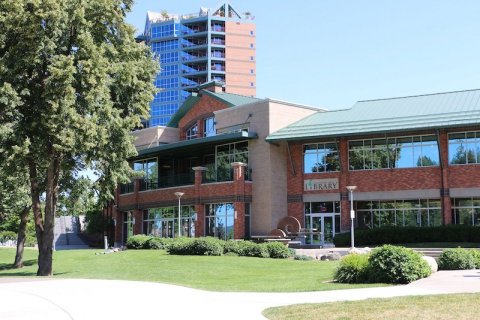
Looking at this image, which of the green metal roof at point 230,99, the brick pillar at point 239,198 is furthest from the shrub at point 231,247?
the green metal roof at point 230,99

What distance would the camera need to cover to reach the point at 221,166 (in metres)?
43.4

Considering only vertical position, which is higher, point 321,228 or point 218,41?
point 218,41

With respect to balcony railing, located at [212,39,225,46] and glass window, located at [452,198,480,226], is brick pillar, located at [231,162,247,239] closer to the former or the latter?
glass window, located at [452,198,480,226]

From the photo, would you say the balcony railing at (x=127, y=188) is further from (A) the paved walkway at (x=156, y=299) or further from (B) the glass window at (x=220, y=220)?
(A) the paved walkway at (x=156, y=299)

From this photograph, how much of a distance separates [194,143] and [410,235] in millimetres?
17249

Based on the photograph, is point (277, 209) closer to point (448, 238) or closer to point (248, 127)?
point (248, 127)

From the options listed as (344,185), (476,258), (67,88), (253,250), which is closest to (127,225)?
(344,185)

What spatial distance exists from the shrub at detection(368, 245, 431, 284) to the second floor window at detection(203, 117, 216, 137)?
31.1m

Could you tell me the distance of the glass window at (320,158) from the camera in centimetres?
3906

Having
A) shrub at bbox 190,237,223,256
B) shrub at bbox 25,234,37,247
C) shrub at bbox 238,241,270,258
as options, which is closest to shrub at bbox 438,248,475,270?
shrub at bbox 238,241,270,258

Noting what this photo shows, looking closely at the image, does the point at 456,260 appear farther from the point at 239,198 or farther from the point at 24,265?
the point at 24,265

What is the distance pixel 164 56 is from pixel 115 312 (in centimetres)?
10867

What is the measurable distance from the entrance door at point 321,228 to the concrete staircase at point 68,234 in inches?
1200

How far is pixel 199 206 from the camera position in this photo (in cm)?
4219
